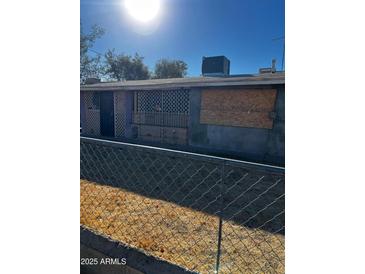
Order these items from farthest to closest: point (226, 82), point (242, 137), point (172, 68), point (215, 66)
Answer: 1. point (172, 68)
2. point (215, 66)
3. point (242, 137)
4. point (226, 82)

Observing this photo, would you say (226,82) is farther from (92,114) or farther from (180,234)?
(92,114)

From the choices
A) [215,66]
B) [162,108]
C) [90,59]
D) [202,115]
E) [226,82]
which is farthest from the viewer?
Answer: [90,59]

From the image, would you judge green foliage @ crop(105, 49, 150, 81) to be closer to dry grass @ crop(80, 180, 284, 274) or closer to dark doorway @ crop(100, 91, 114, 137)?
dark doorway @ crop(100, 91, 114, 137)

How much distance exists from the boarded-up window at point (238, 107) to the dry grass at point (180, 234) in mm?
5423

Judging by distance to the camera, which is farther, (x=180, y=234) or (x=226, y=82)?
(x=226, y=82)

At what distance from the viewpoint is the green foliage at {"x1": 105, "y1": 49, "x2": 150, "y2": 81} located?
24.9 m

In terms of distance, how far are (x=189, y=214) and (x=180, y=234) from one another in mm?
545

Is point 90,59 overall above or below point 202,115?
above

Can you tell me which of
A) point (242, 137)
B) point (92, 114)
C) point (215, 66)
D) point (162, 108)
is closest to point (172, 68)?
point (215, 66)

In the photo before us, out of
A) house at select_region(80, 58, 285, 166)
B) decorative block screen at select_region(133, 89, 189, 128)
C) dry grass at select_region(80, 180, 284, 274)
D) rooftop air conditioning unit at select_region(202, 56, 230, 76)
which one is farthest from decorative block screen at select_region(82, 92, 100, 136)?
dry grass at select_region(80, 180, 284, 274)

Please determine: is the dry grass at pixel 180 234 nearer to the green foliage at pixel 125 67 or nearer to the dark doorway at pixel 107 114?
the dark doorway at pixel 107 114

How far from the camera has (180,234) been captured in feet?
7.73
